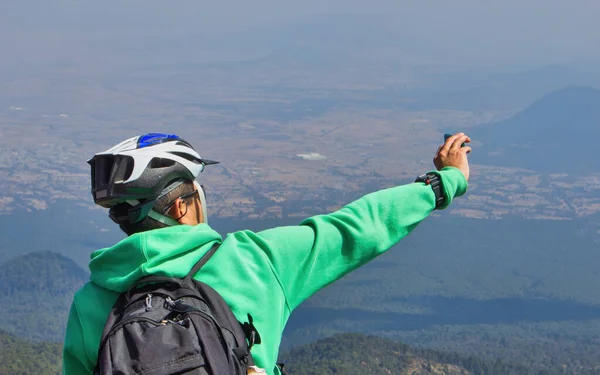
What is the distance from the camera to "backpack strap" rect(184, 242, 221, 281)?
11.1ft

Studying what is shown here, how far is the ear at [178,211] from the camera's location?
12.1 ft

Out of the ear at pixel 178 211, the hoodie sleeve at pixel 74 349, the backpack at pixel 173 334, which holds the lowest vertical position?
the hoodie sleeve at pixel 74 349

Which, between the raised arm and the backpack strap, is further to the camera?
the raised arm

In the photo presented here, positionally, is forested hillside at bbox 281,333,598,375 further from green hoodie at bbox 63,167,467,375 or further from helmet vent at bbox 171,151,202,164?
helmet vent at bbox 171,151,202,164

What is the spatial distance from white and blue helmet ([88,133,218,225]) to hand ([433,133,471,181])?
1516 millimetres

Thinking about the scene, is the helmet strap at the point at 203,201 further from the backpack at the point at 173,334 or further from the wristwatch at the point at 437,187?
the wristwatch at the point at 437,187

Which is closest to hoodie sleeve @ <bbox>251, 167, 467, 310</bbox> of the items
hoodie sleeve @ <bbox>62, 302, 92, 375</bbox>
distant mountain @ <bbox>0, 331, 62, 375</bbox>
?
hoodie sleeve @ <bbox>62, 302, 92, 375</bbox>

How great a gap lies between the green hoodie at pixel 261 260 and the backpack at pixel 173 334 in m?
0.17

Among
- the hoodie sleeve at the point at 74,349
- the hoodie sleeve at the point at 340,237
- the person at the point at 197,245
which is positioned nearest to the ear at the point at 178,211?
the person at the point at 197,245

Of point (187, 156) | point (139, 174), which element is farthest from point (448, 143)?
point (139, 174)

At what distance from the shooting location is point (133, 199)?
360 cm

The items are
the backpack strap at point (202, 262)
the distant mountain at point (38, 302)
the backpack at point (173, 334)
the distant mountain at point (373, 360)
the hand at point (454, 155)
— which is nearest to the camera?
the backpack at point (173, 334)

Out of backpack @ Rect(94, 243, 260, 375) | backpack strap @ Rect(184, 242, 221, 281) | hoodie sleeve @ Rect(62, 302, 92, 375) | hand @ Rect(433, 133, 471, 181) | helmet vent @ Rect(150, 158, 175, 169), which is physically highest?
helmet vent @ Rect(150, 158, 175, 169)

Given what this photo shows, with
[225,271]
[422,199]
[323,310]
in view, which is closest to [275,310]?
[225,271]
